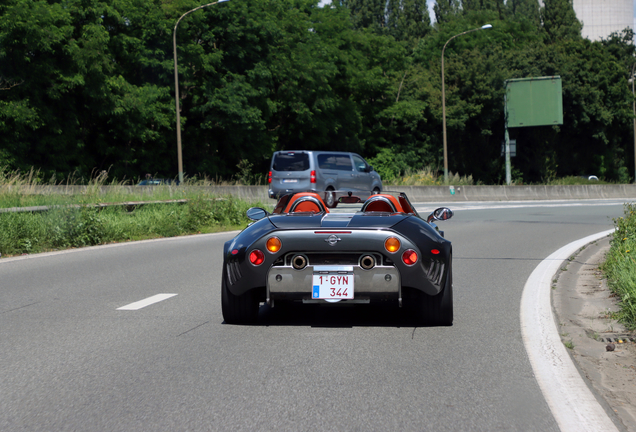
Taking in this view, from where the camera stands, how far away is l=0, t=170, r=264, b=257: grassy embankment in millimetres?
15383

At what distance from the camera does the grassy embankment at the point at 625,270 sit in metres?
7.22

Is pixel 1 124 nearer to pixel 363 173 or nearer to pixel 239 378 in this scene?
pixel 363 173

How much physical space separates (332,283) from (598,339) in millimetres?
2124

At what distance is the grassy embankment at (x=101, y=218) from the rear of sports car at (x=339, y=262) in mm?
9393

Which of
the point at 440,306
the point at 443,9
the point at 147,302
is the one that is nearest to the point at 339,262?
the point at 440,306

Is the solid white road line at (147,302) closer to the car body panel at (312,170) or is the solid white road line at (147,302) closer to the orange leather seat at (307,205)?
the orange leather seat at (307,205)

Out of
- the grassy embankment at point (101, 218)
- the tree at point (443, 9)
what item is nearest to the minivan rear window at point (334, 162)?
the grassy embankment at point (101, 218)

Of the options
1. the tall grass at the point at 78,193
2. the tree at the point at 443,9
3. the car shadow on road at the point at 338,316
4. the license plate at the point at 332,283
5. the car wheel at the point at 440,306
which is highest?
the tree at the point at 443,9

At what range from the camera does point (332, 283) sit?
6633mm

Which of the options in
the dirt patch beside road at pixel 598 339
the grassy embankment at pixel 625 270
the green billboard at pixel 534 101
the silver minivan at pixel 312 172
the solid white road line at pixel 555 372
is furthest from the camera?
the green billboard at pixel 534 101

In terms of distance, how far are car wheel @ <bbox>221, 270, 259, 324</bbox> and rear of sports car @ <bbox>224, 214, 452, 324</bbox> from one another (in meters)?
0.27

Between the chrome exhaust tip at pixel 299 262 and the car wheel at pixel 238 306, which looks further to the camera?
the car wheel at pixel 238 306

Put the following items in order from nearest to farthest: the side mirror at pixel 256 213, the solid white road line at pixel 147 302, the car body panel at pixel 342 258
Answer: the car body panel at pixel 342 258, the side mirror at pixel 256 213, the solid white road line at pixel 147 302

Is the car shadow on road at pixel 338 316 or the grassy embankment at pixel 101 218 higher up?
the grassy embankment at pixel 101 218
